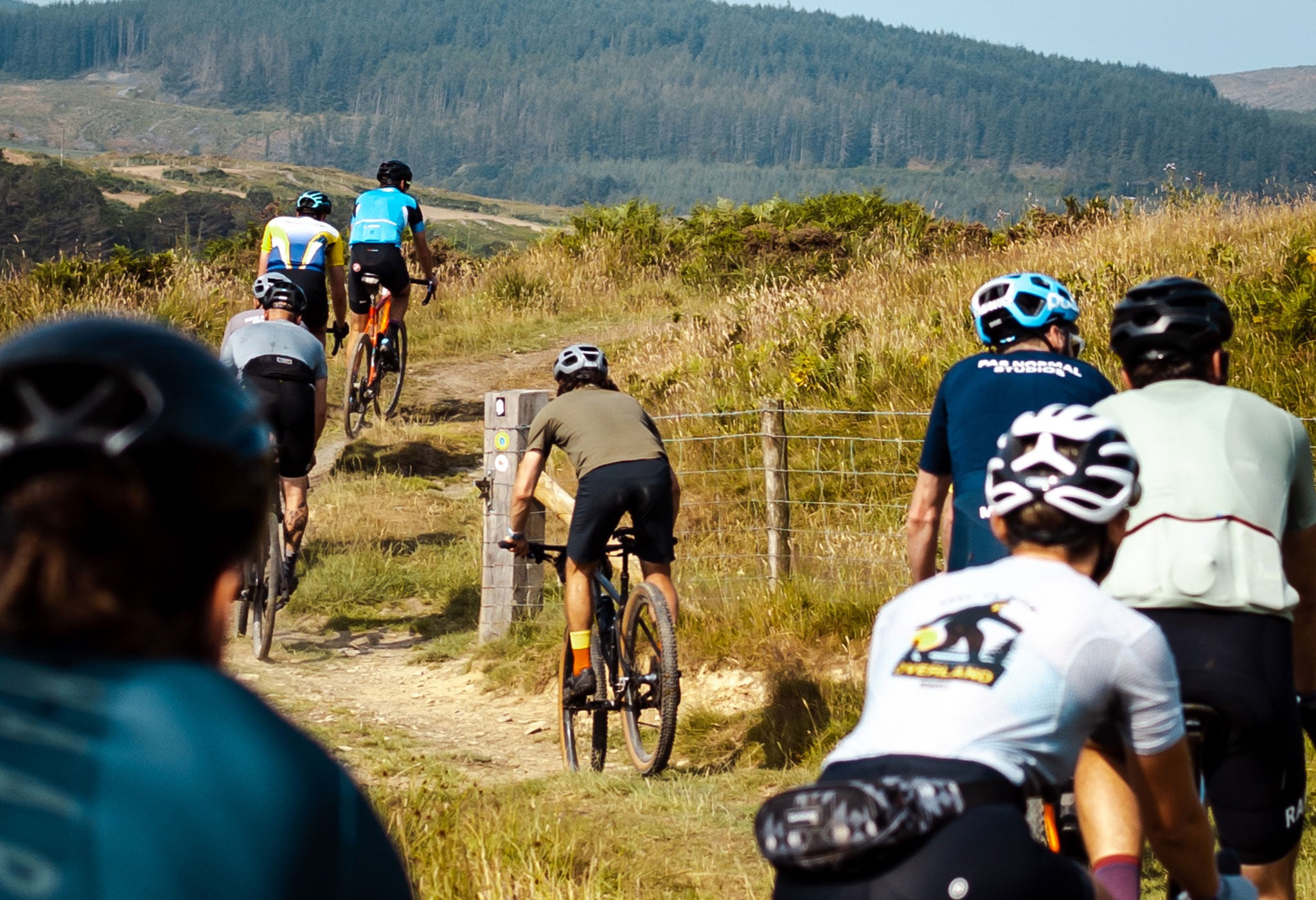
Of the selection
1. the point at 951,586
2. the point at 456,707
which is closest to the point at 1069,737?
the point at 951,586

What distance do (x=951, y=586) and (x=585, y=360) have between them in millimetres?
4211

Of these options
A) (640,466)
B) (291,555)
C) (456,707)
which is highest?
(640,466)

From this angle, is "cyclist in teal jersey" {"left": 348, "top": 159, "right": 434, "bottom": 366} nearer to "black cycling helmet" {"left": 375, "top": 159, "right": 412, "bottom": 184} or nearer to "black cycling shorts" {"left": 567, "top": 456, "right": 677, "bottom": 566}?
"black cycling helmet" {"left": 375, "top": 159, "right": 412, "bottom": 184}

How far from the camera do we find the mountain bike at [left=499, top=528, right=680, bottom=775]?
6.45m

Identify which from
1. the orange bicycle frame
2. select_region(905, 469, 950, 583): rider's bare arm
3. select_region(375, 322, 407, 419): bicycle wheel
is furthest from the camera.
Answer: select_region(375, 322, 407, 419): bicycle wheel

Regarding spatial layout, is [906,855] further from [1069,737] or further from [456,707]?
[456,707]

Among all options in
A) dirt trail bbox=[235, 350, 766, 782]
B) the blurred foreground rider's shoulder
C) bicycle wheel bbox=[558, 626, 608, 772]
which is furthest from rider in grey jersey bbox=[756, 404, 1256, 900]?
dirt trail bbox=[235, 350, 766, 782]

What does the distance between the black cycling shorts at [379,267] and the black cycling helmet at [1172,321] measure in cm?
882

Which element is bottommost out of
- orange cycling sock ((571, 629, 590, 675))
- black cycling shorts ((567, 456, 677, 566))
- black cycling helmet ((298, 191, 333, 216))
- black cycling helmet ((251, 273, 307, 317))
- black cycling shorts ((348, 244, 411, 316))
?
orange cycling sock ((571, 629, 590, 675))

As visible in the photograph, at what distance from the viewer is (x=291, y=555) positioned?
27.9ft

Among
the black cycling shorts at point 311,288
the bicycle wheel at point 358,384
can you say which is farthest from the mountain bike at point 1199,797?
the bicycle wheel at point 358,384

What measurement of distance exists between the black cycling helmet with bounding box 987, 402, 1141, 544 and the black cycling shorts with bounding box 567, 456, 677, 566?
3.58 m

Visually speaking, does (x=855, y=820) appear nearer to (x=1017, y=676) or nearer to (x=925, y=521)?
(x=1017, y=676)

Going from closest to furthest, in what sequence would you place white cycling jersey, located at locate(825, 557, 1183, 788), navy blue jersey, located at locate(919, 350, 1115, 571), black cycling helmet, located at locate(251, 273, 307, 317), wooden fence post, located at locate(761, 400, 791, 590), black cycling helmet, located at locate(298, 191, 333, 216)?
white cycling jersey, located at locate(825, 557, 1183, 788), navy blue jersey, located at locate(919, 350, 1115, 571), black cycling helmet, located at locate(251, 273, 307, 317), wooden fence post, located at locate(761, 400, 791, 590), black cycling helmet, located at locate(298, 191, 333, 216)
